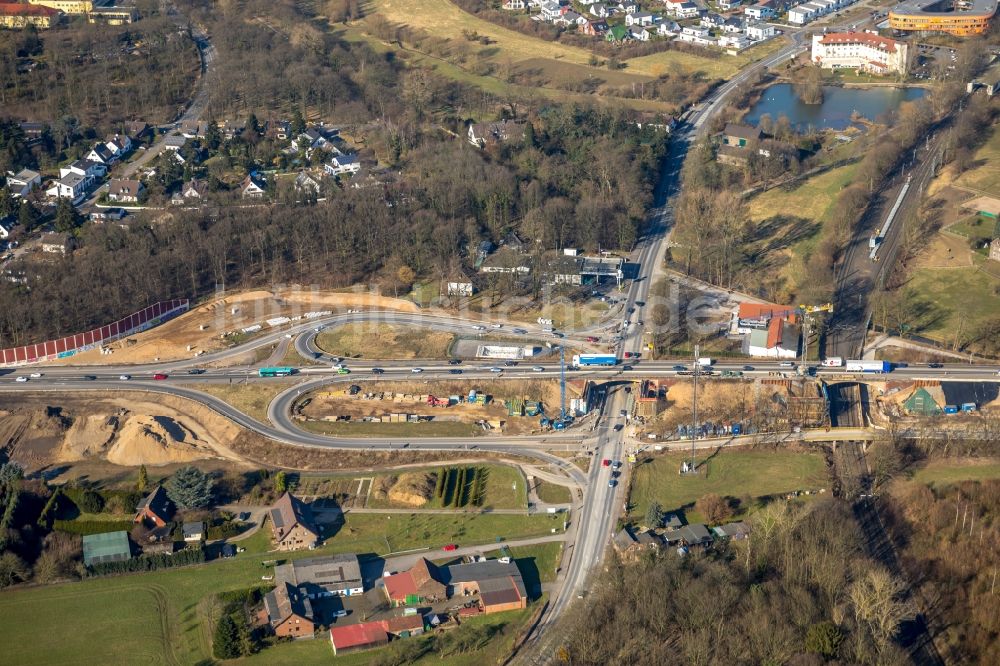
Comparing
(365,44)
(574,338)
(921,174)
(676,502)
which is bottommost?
(676,502)

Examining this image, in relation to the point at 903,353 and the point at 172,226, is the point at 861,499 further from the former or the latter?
the point at 172,226

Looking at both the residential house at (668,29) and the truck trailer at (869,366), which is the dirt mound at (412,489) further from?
the residential house at (668,29)

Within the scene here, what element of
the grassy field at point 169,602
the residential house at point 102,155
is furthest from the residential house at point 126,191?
the grassy field at point 169,602

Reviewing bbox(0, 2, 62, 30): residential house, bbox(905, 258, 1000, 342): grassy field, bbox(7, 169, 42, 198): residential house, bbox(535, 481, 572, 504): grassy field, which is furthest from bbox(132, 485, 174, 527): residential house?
bbox(0, 2, 62, 30): residential house

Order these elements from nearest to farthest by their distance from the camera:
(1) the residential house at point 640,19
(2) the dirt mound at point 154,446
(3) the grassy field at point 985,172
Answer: (2) the dirt mound at point 154,446 < (3) the grassy field at point 985,172 < (1) the residential house at point 640,19

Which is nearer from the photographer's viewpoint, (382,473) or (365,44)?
(382,473)

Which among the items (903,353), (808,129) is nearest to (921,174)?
(808,129)
